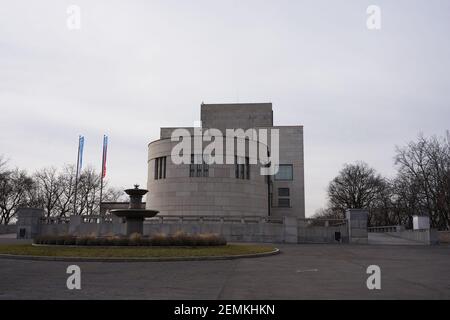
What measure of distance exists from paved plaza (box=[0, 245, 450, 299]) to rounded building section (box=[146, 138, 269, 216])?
30.8 meters

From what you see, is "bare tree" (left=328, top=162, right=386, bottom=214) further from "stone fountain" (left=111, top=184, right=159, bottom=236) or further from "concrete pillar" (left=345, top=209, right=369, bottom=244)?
"stone fountain" (left=111, top=184, right=159, bottom=236)

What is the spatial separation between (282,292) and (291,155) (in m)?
68.1

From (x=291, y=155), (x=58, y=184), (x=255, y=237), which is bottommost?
(x=255, y=237)

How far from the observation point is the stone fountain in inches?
1074

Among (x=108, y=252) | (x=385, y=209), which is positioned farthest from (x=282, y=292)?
(x=385, y=209)

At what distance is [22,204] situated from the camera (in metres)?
70.7

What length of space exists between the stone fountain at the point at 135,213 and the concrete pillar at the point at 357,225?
17507mm

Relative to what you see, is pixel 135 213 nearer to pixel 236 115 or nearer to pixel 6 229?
pixel 6 229

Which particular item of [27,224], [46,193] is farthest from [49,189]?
[27,224]

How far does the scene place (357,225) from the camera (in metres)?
36.2

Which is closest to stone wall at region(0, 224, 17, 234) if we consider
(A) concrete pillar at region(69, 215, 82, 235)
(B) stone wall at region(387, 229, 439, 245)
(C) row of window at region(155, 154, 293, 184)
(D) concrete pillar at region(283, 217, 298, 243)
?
(A) concrete pillar at region(69, 215, 82, 235)

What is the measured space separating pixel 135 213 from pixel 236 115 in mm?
60545
